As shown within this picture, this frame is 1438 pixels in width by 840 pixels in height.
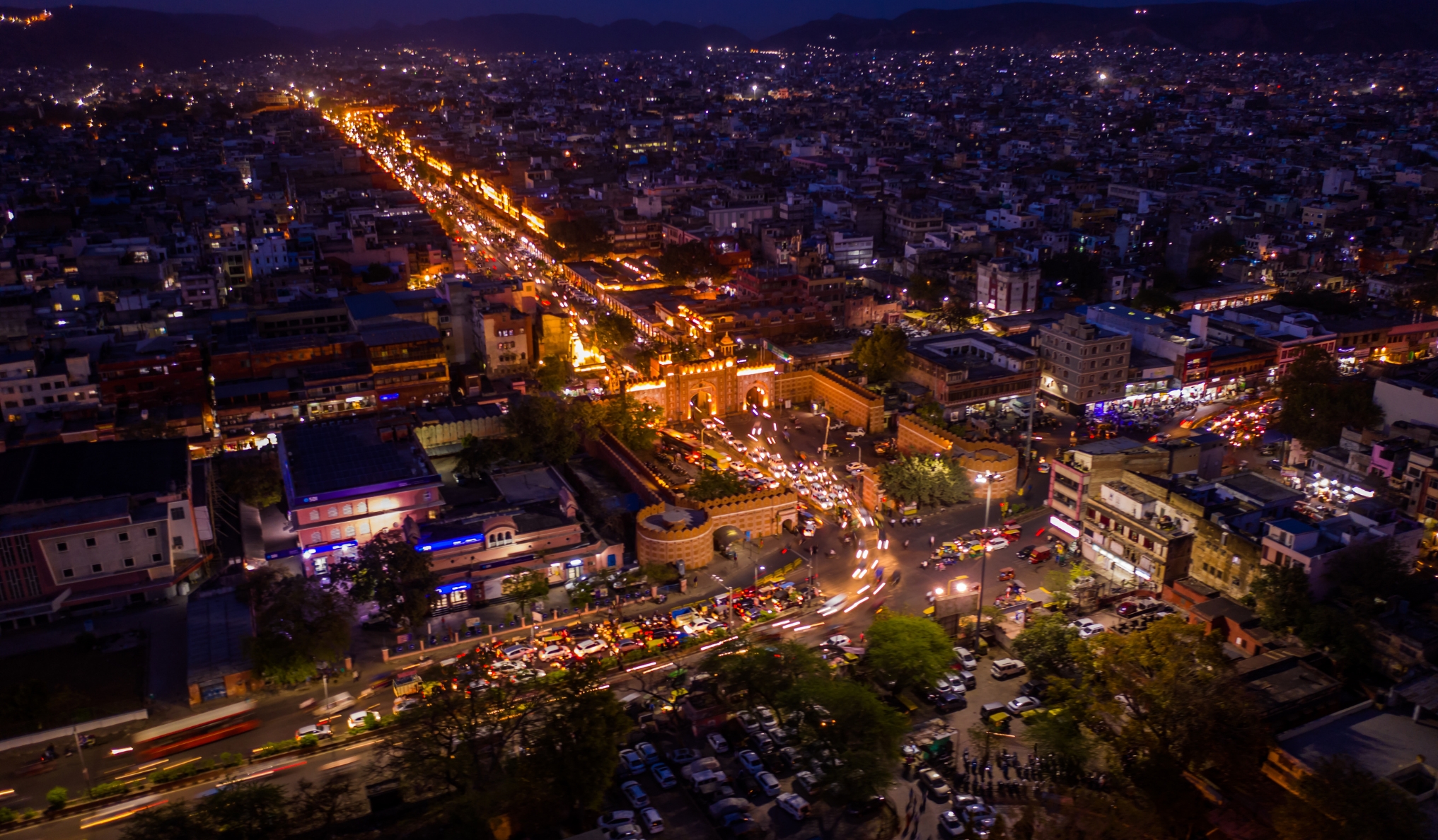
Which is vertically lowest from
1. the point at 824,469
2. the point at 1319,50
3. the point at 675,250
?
the point at 824,469

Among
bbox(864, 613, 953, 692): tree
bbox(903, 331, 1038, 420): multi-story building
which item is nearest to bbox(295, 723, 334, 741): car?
bbox(864, 613, 953, 692): tree

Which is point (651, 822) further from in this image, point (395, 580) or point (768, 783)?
point (395, 580)

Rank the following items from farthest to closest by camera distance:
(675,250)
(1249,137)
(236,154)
→ (1249,137), (236,154), (675,250)

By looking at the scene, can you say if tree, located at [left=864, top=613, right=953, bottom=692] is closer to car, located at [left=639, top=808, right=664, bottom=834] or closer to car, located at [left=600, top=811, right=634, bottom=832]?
car, located at [left=639, top=808, right=664, bottom=834]

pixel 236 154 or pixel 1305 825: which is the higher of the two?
pixel 236 154

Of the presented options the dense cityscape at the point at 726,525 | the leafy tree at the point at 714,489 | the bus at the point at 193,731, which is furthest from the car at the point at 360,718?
the leafy tree at the point at 714,489

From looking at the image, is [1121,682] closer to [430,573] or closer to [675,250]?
[430,573]

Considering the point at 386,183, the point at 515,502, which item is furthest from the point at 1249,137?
the point at 515,502
